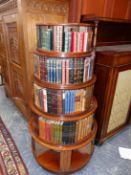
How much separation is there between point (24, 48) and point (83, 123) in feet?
3.03

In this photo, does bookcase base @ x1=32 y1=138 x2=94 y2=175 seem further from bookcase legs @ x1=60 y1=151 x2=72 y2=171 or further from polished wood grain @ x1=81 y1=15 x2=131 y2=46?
polished wood grain @ x1=81 y1=15 x2=131 y2=46

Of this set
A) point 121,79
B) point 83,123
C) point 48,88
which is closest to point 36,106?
point 48,88

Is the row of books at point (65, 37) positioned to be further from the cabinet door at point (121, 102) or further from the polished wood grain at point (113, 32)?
the polished wood grain at point (113, 32)

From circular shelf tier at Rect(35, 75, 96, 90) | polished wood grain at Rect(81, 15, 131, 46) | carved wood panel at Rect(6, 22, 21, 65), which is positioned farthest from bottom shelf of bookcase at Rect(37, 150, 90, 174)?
polished wood grain at Rect(81, 15, 131, 46)

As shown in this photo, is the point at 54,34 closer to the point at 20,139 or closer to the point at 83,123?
the point at 83,123

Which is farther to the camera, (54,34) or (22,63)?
(22,63)

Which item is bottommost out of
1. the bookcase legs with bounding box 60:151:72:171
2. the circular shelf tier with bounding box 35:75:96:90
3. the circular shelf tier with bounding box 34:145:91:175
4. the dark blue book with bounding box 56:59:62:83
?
the circular shelf tier with bounding box 34:145:91:175

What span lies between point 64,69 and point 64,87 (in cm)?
12

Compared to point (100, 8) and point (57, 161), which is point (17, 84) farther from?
point (100, 8)

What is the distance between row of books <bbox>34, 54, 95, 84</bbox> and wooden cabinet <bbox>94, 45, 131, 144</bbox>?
305 mm

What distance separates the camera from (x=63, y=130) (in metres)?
1.12

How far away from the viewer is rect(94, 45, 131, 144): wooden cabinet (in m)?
1.27

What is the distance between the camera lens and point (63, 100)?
1.03 metres

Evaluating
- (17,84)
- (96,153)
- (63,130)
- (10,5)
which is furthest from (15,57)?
(96,153)
